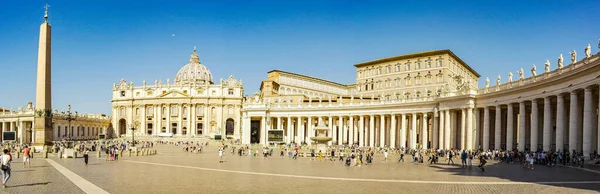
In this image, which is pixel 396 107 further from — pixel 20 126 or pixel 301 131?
pixel 20 126

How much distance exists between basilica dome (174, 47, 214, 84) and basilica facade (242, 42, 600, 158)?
4090 centimetres

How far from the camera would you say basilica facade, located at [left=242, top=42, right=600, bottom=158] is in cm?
3588

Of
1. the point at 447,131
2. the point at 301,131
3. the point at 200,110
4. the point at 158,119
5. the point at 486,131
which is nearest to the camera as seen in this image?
the point at 486,131

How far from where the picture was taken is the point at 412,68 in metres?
88.2

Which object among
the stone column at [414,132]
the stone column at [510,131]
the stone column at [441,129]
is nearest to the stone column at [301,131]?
the stone column at [414,132]

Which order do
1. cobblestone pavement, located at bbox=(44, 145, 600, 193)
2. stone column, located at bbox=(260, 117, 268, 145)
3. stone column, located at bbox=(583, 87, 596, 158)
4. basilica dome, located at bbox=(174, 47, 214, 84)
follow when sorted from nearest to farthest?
1. cobblestone pavement, located at bbox=(44, 145, 600, 193)
2. stone column, located at bbox=(583, 87, 596, 158)
3. stone column, located at bbox=(260, 117, 268, 145)
4. basilica dome, located at bbox=(174, 47, 214, 84)

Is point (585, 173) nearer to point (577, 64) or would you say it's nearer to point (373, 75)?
point (577, 64)

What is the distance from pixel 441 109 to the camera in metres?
56.3

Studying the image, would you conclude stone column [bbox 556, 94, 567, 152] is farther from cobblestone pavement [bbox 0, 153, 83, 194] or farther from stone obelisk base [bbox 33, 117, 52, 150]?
stone obelisk base [bbox 33, 117, 52, 150]

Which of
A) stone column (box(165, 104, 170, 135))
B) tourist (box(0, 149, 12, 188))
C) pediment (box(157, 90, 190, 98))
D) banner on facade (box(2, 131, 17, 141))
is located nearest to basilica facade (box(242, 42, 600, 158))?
pediment (box(157, 90, 190, 98))

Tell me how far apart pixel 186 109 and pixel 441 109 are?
3118 inches

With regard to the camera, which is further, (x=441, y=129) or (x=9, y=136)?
(x=9, y=136)

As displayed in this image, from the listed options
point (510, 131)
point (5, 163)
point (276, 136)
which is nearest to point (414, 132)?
point (510, 131)

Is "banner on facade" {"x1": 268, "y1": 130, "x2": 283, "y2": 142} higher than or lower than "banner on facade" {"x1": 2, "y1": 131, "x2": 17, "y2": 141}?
higher
